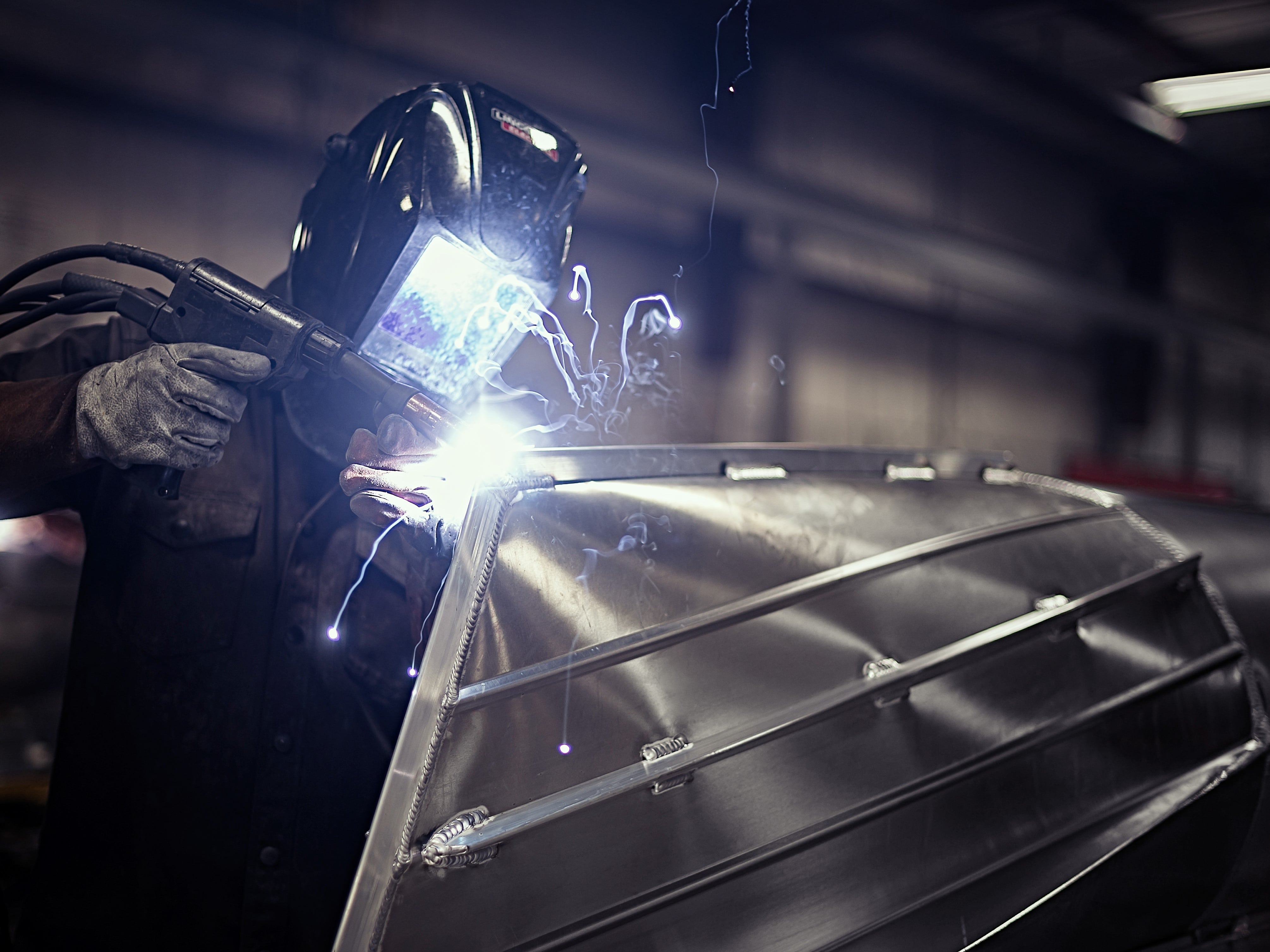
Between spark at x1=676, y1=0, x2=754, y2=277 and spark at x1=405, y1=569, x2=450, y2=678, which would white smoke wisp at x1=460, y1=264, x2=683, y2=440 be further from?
spark at x1=405, y1=569, x2=450, y2=678

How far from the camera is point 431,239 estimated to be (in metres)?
0.97

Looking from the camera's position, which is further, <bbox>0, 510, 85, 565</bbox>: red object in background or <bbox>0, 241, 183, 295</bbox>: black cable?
<bbox>0, 510, 85, 565</bbox>: red object in background

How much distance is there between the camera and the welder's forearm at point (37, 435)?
0.83 metres

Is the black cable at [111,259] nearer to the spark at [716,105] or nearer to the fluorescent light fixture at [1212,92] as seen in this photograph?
the spark at [716,105]

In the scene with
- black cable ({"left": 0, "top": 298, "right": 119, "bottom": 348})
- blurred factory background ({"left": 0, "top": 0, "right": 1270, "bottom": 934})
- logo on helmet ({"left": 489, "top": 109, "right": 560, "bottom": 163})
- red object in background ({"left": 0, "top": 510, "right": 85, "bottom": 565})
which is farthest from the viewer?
red object in background ({"left": 0, "top": 510, "right": 85, "bottom": 565})

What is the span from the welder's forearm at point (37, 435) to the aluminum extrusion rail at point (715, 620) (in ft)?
1.92

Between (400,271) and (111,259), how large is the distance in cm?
35

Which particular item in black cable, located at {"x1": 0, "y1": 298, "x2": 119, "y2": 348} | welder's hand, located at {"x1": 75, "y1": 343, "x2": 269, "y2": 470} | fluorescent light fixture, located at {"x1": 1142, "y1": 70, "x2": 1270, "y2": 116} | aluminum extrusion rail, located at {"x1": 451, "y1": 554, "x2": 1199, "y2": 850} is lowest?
aluminum extrusion rail, located at {"x1": 451, "y1": 554, "x2": 1199, "y2": 850}

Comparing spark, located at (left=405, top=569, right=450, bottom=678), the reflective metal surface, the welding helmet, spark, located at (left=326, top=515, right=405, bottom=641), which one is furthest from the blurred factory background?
the reflective metal surface

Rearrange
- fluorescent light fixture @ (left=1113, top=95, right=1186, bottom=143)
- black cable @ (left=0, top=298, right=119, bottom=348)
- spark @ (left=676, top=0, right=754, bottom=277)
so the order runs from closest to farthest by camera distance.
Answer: black cable @ (left=0, top=298, right=119, bottom=348), spark @ (left=676, top=0, right=754, bottom=277), fluorescent light fixture @ (left=1113, top=95, right=1186, bottom=143)

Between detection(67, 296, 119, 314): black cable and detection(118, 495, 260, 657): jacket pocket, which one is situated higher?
detection(67, 296, 119, 314): black cable

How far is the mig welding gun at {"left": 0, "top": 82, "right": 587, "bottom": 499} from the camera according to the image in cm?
85

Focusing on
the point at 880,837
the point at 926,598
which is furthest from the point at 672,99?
the point at 880,837

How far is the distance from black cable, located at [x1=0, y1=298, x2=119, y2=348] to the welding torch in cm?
2
